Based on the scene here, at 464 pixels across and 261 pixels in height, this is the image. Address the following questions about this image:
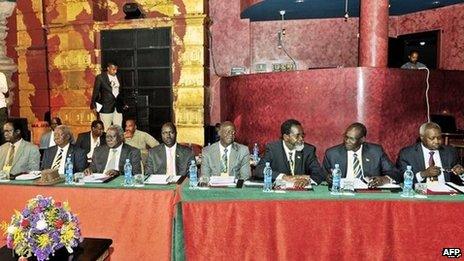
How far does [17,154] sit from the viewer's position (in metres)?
4.60

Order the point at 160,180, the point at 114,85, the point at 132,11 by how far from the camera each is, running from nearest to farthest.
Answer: the point at 160,180
the point at 114,85
the point at 132,11

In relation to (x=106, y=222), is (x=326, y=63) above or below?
above

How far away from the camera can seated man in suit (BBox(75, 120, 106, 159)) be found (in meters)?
5.67

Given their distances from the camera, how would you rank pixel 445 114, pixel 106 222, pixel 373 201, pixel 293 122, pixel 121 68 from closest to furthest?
pixel 373 201 < pixel 106 222 < pixel 293 122 < pixel 445 114 < pixel 121 68

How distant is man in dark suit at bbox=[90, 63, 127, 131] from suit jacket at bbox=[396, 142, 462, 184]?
561 centimetres

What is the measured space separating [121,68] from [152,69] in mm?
729

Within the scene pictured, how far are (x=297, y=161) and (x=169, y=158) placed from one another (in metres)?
1.45

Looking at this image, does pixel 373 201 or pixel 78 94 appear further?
pixel 78 94

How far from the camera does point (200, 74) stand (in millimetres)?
8477

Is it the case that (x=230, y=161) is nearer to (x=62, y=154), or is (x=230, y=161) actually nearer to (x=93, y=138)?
(x=62, y=154)

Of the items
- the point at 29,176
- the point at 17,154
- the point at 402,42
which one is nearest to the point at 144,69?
the point at 17,154

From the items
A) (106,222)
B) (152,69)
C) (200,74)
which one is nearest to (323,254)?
(106,222)

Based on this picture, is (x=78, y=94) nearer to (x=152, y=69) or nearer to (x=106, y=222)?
(x=152, y=69)

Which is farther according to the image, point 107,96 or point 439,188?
point 107,96
